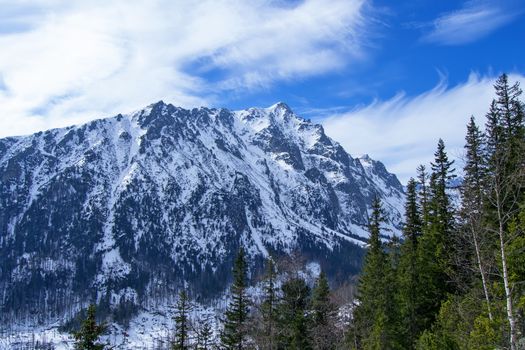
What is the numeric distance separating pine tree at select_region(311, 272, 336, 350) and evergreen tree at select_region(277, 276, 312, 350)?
133cm

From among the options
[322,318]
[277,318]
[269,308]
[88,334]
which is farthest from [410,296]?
[88,334]

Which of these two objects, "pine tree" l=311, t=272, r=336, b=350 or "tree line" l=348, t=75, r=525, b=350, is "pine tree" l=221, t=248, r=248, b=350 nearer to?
"pine tree" l=311, t=272, r=336, b=350

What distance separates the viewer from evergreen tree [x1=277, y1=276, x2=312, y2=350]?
4191 cm

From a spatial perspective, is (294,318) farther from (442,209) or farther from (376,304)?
(442,209)

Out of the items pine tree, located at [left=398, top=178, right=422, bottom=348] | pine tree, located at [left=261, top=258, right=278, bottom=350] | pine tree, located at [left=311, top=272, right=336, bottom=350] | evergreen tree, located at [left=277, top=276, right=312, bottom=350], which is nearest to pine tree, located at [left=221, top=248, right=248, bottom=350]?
pine tree, located at [left=261, top=258, right=278, bottom=350]

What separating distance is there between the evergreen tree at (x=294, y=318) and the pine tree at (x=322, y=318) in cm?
133

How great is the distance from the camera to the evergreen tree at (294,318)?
41.9m

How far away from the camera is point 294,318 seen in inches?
1727

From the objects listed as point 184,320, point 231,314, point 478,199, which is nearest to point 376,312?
point 231,314

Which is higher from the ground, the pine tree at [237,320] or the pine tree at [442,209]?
the pine tree at [442,209]

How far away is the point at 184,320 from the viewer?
43.9m

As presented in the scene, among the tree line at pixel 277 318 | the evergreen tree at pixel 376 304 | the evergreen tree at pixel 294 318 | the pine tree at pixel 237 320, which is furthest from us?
the pine tree at pixel 237 320

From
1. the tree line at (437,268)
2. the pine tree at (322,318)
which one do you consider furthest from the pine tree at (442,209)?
the pine tree at (322,318)

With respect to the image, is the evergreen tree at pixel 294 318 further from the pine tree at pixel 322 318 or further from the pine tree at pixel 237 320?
the pine tree at pixel 237 320
